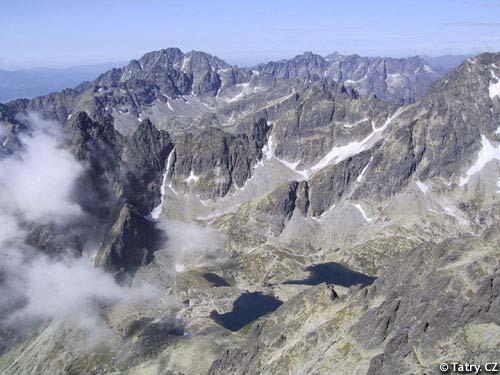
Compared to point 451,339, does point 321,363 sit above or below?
below

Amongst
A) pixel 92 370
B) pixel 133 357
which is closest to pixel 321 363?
pixel 133 357

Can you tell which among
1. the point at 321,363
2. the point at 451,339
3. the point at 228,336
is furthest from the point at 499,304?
the point at 228,336

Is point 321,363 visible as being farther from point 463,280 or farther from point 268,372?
point 463,280

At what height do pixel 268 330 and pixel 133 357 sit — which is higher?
pixel 268 330

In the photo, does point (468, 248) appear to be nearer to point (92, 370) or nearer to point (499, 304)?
point (499, 304)

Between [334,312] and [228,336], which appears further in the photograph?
[228,336]

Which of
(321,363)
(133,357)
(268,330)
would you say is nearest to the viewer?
(321,363)

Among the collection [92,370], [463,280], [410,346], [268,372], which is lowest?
[92,370]

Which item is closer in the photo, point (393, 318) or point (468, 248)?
point (393, 318)

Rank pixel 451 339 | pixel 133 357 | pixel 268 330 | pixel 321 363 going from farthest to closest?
pixel 133 357 < pixel 268 330 < pixel 321 363 < pixel 451 339
